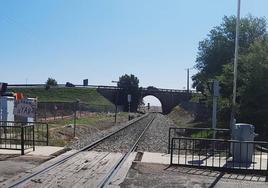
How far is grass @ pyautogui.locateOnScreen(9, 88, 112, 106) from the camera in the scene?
120562mm

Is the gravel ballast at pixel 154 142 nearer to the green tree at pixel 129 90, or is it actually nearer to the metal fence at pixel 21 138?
the metal fence at pixel 21 138

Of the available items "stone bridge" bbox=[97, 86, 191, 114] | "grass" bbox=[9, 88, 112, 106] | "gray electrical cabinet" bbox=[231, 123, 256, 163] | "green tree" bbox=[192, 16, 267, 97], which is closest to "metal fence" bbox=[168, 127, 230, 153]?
"gray electrical cabinet" bbox=[231, 123, 256, 163]

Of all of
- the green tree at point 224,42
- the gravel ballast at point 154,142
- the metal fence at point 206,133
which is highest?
the green tree at point 224,42

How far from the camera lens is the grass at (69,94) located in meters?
121

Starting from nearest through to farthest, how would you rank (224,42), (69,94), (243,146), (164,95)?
(243,146)
(224,42)
(69,94)
(164,95)

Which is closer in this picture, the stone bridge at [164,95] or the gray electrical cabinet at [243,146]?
the gray electrical cabinet at [243,146]

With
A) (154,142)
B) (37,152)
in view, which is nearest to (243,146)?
(37,152)

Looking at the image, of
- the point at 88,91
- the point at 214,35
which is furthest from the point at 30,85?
the point at 214,35

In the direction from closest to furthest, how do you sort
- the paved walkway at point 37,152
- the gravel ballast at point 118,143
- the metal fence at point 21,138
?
the paved walkway at point 37,152, the metal fence at point 21,138, the gravel ballast at point 118,143

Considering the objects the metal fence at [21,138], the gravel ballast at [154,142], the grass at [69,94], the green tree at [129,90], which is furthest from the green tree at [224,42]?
the green tree at [129,90]

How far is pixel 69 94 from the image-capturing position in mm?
128375

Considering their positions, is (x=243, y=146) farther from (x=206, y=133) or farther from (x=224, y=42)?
(x=224, y=42)

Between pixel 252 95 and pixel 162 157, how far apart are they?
61.9 feet

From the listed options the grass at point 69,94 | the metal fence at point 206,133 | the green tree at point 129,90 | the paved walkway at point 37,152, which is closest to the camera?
the paved walkway at point 37,152
